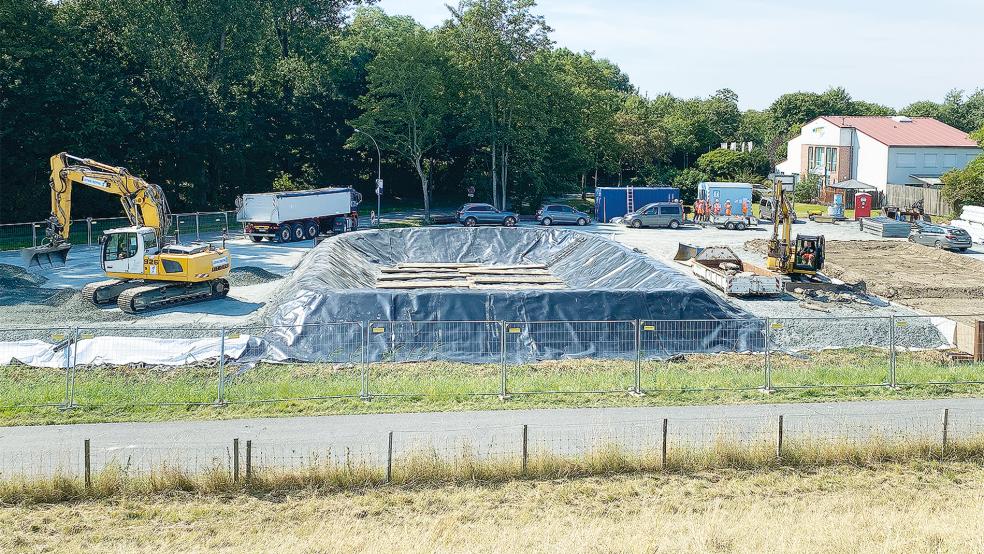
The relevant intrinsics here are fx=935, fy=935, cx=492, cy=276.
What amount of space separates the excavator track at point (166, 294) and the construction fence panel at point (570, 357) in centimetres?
1227

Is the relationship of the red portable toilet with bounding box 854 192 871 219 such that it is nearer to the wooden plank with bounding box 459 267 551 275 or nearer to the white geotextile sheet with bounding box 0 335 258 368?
the wooden plank with bounding box 459 267 551 275

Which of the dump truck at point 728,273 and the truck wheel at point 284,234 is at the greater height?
the truck wheel at point 284,234

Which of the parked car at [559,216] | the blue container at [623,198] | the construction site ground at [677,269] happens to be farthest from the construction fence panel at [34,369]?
the blue container at [623,198]

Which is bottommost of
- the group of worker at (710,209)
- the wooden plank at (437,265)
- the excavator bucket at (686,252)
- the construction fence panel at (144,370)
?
the construction fence panel at (144,370)

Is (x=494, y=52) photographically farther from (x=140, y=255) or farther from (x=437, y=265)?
(x=140, y=255)

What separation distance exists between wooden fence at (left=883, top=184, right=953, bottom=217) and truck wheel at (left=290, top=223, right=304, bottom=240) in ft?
120

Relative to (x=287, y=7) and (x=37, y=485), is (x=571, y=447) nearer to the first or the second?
(x=37, y=485)

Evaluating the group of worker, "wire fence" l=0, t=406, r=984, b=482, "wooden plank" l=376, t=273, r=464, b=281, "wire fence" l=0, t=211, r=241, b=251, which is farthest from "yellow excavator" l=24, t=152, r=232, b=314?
the group of worker

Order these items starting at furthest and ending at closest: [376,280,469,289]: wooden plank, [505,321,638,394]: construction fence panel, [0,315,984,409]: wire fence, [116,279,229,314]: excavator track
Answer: [376,280,469,289]: wooden plank → [116,279,229,314]: excavator track → [505,321,638,394]: construction fence panel → [0,315,984,409]: wire fence

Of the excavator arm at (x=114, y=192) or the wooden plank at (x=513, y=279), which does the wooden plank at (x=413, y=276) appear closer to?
the wooden plank at (x=513, y=279)

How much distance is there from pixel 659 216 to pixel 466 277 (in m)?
22.9

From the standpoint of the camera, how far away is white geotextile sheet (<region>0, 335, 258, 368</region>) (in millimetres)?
19297

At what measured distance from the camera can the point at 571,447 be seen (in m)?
14.2

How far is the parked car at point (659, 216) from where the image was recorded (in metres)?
52.3
